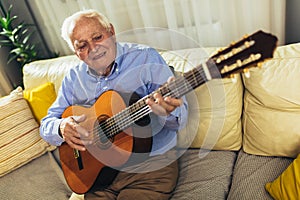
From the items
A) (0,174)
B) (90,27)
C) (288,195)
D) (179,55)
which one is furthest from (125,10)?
(288,195)

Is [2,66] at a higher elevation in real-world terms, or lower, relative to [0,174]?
higher

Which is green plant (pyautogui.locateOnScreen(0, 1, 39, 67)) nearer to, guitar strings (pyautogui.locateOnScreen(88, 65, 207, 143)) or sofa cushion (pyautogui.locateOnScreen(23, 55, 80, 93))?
sofa cushion (pyautogui.locateOnScreen(23, 55, 80, 93))

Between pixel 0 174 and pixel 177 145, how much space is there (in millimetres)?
959

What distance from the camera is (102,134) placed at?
1160 millimetres

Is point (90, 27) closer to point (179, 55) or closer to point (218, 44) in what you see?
point (179, 55)

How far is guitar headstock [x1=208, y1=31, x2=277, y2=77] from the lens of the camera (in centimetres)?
70

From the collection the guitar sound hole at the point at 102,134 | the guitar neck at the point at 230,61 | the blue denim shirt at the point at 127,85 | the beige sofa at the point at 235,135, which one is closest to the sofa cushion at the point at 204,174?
the beige sofa at the point at 235,135

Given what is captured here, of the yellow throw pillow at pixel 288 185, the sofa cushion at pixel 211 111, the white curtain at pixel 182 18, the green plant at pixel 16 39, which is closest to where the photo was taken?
the yellow throw pillow at pixel 288 185

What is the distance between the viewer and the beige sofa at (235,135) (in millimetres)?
1136

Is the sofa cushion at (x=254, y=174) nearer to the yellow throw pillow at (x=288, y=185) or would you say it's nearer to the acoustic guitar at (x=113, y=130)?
the yellow throw pillow at (x=288, y=185)

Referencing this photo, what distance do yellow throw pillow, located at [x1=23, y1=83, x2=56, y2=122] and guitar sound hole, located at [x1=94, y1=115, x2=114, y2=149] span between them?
1.84 feet

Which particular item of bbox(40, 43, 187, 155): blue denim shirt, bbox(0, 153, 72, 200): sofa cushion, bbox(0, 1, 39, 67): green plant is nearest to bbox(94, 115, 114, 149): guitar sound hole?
bbox(40, 43, 187, 155): blue denim shirt

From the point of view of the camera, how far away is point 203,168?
4.22 ft

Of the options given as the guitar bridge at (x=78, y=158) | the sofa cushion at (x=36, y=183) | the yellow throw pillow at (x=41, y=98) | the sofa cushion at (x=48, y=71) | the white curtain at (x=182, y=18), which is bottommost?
the sofa cushion at (x=36, y=183)
